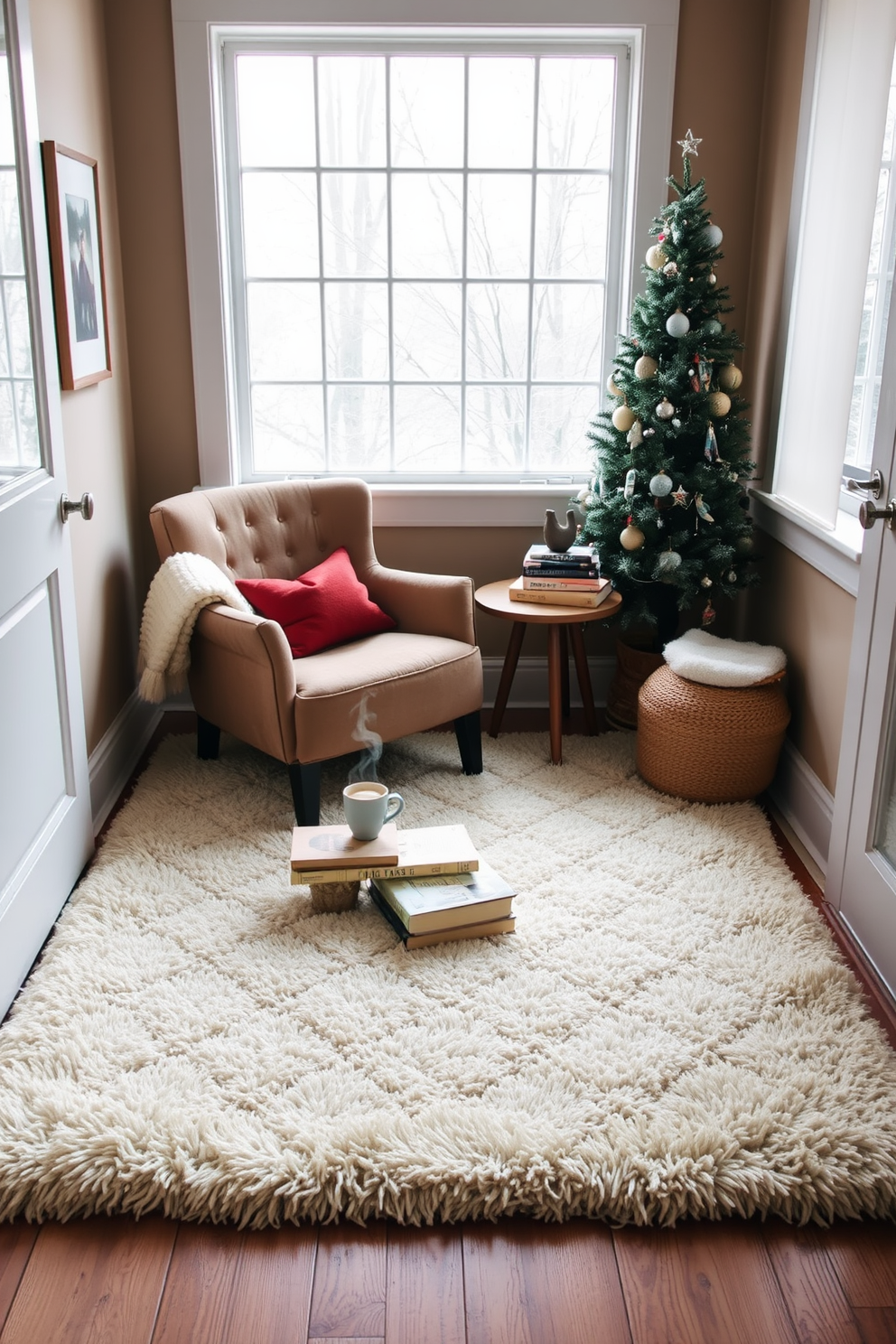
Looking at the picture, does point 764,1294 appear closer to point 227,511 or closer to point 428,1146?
point 428,1146

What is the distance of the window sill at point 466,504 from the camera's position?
3.68m

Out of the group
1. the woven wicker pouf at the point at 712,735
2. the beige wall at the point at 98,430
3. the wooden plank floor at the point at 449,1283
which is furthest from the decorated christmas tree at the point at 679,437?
the wooden plank floor at the point at 449,1283

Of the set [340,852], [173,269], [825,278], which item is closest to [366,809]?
[340,852]

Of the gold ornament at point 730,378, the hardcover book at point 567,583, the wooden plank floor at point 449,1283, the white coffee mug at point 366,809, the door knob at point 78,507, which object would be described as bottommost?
the wooden plank floor at point 449,1283

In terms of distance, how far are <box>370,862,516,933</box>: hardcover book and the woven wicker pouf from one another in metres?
0.81

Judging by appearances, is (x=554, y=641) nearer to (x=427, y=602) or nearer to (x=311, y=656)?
(x=427, y=602)

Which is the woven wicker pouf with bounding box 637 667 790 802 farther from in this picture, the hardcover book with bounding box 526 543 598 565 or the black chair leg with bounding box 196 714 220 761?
the black chair leg with bounding box 196 714 220 761

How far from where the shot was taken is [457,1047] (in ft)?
6.82

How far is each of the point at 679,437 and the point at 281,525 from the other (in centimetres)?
123

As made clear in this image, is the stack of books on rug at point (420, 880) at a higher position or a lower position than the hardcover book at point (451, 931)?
higher

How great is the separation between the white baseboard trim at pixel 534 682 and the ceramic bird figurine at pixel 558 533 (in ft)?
1.92

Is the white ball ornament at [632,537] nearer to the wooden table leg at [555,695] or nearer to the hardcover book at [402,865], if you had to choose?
the wooden table leg at [555,695]

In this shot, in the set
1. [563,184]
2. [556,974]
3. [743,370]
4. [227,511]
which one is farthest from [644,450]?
[556,974]

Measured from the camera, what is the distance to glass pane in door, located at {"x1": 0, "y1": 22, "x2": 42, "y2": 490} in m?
2.20
